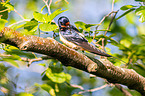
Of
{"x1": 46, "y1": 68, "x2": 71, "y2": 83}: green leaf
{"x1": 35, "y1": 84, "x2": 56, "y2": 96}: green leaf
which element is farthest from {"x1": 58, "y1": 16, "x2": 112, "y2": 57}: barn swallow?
{"x1": 35, "y1": 84, "x2": 56, "y2": 96}: green leaf

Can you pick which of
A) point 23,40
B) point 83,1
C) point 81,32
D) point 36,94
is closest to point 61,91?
point 36,94

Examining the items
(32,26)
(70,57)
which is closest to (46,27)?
(32,26)

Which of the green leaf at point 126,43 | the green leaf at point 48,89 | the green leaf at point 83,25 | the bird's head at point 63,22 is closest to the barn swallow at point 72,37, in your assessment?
the bird's head at point 63,22

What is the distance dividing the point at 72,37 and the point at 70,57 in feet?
2.66

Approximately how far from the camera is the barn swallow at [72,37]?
1927mm

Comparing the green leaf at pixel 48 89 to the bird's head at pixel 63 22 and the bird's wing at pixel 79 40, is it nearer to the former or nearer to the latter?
the bird's wing at pixel 79 40

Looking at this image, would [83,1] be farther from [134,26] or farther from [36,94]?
[36,94]

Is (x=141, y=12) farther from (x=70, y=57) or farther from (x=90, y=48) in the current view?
(x=70, y=57)

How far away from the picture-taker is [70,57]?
144 cm

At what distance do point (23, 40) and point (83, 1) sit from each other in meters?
3.06

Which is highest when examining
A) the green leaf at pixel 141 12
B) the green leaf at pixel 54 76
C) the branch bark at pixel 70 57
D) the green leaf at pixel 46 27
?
the green leaf at pixel 141 12

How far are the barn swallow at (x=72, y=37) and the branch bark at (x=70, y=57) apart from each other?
193 millimetres

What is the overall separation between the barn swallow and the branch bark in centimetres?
19

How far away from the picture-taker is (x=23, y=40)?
1229 mm
